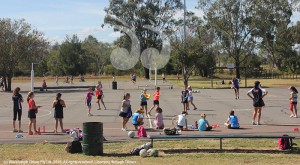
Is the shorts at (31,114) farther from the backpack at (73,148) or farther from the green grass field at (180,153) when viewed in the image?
the backpack at (73,148)

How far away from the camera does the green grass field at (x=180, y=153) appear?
10.7 metres

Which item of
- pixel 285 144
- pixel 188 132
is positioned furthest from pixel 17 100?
pixel 285 144

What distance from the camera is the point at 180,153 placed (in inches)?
464

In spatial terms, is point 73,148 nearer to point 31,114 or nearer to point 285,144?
point 31,114

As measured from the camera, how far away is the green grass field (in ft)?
35.2

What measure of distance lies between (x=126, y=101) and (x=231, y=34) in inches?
2125

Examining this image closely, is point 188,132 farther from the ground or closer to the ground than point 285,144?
closer to the ground

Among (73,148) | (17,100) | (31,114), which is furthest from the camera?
(17,100)

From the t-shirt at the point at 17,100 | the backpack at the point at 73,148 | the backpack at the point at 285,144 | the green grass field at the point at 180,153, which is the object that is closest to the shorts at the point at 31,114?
the t-shirt at the point at 17,100

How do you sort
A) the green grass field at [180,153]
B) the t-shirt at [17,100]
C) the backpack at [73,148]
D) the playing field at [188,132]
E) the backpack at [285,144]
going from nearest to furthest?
the green grass field at [180,153]
the playing field at [188,132]
the backpack at [73,148]
the backpack at [285,144]
the t-shirt at [17,100]

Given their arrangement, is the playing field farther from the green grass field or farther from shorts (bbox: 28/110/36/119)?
shorts (bbox: 28/110/36/119)

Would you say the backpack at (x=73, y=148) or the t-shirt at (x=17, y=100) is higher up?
the t-shirt at (x=17, y=100)

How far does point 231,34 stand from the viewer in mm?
68250

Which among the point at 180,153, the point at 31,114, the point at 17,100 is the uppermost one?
the point at 17,100
